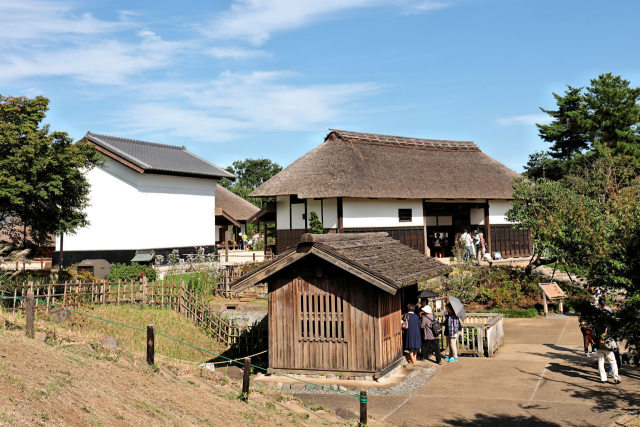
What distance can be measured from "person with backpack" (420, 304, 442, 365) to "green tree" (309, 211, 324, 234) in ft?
45.8

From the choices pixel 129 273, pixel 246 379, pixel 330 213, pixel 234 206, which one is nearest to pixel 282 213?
pixel 330 213

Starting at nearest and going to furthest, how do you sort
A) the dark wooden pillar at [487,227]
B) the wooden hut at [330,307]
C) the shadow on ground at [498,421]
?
the shadow on ground at [498,421], the wooden hut at [330,307], the dark wooden pillar at [487,227]

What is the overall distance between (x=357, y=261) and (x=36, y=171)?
11063mm

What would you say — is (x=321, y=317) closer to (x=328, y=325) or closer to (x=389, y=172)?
(x=328, y=325)

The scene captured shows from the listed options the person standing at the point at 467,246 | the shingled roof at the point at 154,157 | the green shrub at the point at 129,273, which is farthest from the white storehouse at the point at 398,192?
the green shrub at the point at 129,273

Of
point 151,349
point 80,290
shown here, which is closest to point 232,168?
point 80,290

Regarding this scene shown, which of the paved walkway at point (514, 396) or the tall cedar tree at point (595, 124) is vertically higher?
the tall cedar tree at point (595, 124)

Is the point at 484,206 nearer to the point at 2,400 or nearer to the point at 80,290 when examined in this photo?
the point at 80,290

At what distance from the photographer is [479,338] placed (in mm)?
14047

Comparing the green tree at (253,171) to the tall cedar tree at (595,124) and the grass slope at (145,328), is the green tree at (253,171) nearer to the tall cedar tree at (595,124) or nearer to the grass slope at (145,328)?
the tall cedar tree at (595,124)

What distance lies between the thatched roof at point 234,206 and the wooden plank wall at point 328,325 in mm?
33619

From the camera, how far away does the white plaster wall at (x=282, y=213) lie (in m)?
30.1

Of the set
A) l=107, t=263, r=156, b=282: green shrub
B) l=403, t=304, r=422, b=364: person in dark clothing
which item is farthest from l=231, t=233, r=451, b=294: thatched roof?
l=107, t=263, r=156, b=282: green shrub

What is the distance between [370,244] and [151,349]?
6049mm
